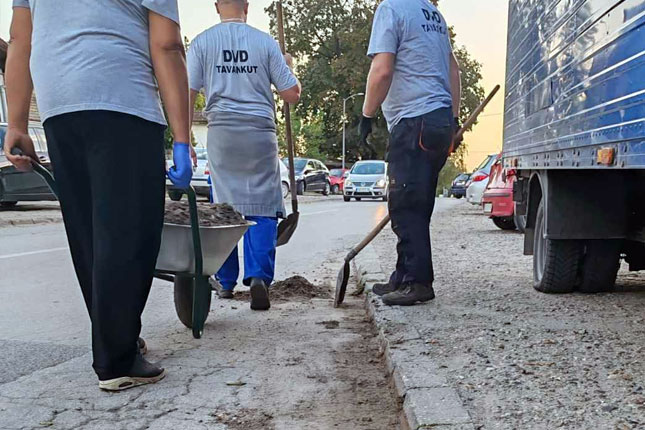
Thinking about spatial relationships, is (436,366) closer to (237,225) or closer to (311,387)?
(311,387)

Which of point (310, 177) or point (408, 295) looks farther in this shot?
point (310, 177)

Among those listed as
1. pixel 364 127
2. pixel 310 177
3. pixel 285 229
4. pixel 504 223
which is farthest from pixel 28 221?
pixel 310 177

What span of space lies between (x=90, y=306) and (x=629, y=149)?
245 centimetres

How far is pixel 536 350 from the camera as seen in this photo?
11.9ft

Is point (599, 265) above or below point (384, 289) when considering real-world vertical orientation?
above

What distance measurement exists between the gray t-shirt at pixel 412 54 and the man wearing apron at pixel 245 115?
0.72m

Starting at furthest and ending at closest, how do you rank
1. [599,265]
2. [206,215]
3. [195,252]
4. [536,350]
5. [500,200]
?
[500,200] → [599,265] → [206,215] → [195,252] → [536,350]

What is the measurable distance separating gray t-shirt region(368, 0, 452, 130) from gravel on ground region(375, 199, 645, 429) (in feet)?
4.19

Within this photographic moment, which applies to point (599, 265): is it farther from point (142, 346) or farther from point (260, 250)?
point (142, 346)

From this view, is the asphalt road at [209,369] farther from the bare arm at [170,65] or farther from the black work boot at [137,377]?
the bare arm at [170,65]

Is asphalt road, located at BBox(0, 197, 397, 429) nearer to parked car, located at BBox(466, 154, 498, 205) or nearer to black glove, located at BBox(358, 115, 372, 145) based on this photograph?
black glove, located at BBox(358, 115, 372, 145)

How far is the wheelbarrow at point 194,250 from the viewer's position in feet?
12.1

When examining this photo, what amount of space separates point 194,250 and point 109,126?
86cm

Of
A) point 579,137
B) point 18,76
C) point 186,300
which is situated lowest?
point 186,300
